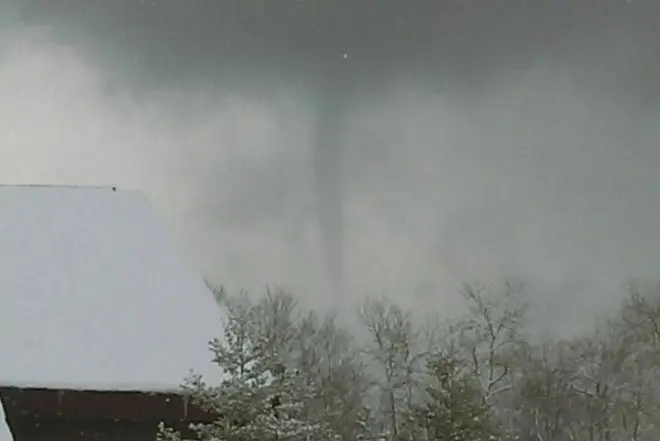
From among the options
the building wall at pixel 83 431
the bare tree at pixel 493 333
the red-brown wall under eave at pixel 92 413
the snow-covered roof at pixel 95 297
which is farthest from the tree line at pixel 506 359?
the red-brown wall under eave at pixel 92 413

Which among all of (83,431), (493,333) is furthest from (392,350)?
(83,431)

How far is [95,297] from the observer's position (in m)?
11.8

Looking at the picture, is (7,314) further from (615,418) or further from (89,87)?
(615,418)

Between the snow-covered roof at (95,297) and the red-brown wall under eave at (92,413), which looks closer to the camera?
the red-brown wall under eave at (92,413)

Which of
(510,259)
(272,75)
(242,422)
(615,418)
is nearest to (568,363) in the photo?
(615,418)

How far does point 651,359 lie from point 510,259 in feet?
36.2

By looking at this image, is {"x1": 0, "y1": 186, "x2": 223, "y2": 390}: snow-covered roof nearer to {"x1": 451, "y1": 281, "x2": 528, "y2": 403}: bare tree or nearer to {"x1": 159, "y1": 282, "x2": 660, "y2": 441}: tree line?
{"x1": 159, "y1": 282, "x2": 660, "y2": 441}: tree line

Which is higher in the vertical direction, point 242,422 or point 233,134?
point 233,134

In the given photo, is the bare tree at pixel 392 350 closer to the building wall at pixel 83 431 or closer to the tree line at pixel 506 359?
A: the tree line at pixel 506 359

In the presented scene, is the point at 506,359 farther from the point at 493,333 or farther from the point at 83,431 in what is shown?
the point at 83,431

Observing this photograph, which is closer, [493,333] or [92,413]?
[92,413]

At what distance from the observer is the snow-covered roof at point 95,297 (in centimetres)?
1079

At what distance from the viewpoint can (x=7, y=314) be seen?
36.8ft

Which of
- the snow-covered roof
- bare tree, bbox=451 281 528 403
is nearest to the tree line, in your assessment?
bare tree, bbox=451 281 528 403
